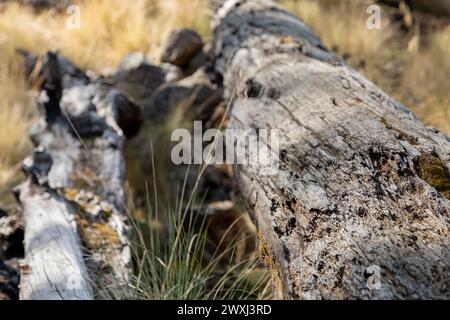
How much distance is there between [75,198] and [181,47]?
293 cm

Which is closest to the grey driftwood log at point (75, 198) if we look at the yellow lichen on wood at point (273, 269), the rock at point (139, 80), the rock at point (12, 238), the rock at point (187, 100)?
the rock at point (12, 238)

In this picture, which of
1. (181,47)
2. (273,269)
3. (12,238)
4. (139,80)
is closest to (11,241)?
(12,238)

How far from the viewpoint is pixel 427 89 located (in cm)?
468

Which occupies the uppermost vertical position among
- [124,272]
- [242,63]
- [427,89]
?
[242,63]

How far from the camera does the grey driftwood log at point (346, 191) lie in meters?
1.46

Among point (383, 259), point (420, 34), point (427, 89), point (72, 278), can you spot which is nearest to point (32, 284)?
point (72, 278)

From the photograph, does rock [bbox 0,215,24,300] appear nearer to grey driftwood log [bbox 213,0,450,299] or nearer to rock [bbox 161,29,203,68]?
grey driftwood log [bbox 213,0,450,299]

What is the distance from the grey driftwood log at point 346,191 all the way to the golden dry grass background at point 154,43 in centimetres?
189

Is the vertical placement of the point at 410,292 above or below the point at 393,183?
below

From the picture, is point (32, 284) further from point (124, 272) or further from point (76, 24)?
point (76, 24)

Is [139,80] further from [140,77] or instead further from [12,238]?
[12,238]

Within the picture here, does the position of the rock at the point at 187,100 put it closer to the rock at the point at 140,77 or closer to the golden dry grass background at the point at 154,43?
the rock at the point at 140,77

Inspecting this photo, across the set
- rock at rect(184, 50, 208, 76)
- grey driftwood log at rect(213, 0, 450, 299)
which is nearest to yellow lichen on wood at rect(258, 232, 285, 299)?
grey driftwood log at rect(213, 0, 450, 299)
